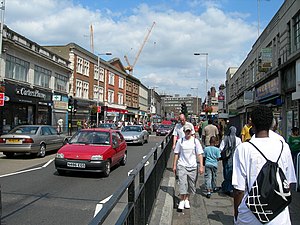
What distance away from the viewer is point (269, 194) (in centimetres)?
247

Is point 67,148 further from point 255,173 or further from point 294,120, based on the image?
point 294,120

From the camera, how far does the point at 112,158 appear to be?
1034cm

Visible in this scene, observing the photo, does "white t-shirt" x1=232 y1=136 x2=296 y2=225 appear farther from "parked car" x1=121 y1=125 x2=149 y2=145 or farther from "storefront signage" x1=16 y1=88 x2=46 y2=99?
"storefront signage" x1=16 y1=88 x2=46 y2=99

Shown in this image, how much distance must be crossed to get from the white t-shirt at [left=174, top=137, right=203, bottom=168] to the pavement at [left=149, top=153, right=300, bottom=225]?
0.88 meters

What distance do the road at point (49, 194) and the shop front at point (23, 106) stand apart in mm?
14860

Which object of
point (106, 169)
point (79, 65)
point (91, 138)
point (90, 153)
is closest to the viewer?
point (90, 153)

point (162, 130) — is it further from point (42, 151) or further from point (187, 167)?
point (187, 167)

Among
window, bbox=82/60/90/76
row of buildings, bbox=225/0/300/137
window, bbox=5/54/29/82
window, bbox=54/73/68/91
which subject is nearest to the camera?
row of buildings, bbox=225/0/300/137

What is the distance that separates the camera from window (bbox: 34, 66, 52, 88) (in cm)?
3148

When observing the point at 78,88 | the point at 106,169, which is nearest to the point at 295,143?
the point at 106,169

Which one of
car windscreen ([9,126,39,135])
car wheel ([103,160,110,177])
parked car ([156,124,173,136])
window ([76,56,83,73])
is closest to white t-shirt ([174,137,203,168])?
car wheel ([103,160,110,177])

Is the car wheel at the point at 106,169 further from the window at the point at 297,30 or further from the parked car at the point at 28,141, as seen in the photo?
the window at the point at 297,30

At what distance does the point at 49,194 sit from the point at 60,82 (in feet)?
107

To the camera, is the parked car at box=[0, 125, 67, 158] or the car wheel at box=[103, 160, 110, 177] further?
the parked car at box=[0, 125, 67, 158]
